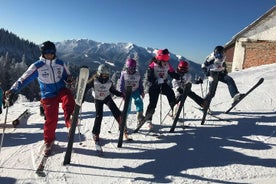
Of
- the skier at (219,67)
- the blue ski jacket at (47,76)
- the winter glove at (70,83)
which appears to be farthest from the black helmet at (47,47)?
the skier at (219,67)

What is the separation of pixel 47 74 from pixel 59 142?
5.80 ft

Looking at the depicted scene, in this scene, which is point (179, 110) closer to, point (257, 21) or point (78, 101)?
point (78, 101)

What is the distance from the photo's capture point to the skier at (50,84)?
19.9 feet

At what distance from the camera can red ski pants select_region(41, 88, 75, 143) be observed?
603cm

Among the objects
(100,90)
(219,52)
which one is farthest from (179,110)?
(219,52)

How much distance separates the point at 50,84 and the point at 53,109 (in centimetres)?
56

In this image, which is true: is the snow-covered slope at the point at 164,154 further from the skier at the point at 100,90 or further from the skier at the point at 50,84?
the skier at the point at 50,84

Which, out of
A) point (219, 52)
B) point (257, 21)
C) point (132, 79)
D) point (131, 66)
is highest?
point (257, 21)

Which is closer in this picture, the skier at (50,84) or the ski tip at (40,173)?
the ski tip at (40,173)

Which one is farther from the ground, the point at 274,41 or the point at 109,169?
the point at 274,41

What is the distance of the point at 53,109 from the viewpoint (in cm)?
612

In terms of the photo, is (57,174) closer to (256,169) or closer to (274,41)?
(256,169)

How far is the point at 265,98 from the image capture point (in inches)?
428

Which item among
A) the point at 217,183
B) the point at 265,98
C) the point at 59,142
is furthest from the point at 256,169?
the point at 265,98
